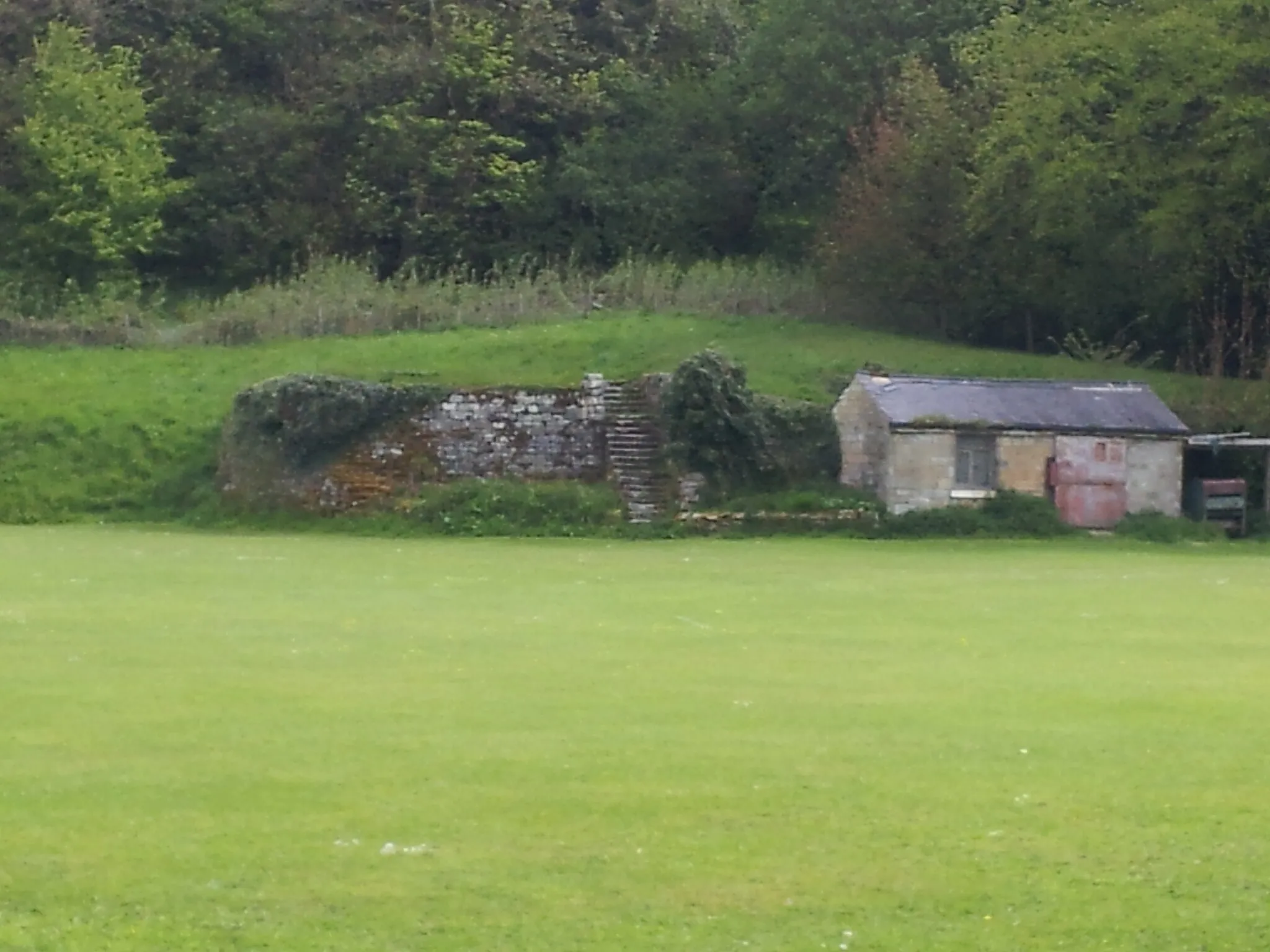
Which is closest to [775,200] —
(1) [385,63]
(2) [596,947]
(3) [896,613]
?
(1) [385,63]

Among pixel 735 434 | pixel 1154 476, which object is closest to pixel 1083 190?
pixel 1154 476

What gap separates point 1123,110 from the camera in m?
39.1

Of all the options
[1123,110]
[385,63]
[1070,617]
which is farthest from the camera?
[385,63]

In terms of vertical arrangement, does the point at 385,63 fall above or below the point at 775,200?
above

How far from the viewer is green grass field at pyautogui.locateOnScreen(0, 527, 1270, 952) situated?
27.4ft

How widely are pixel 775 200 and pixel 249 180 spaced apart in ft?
55.6

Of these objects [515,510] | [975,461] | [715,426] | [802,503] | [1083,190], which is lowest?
[515,510]

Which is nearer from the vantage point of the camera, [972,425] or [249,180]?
[972,425]

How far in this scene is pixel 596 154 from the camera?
5847 cm

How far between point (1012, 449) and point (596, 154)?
84.7ft

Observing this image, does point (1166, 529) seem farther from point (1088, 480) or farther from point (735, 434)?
point (735, 434)

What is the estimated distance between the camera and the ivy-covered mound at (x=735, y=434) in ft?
120

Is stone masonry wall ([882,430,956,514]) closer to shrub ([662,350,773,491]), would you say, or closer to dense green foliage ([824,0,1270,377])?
shrub ([662,350,773,491])

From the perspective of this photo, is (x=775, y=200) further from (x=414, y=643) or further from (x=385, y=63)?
(x=414, y=643)
